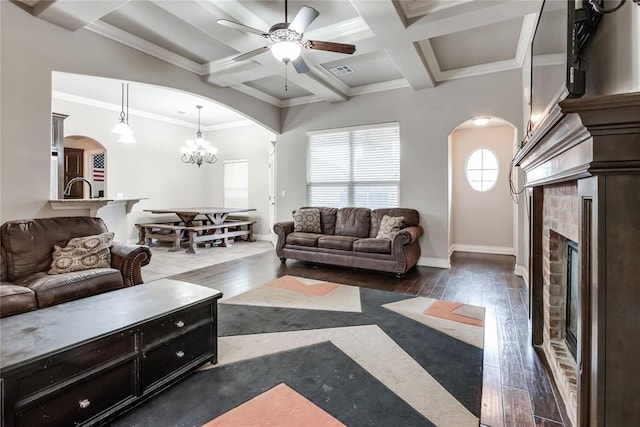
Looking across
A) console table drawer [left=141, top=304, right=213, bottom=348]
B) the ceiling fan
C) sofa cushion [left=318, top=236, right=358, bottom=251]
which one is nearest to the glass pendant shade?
the ceiling fan

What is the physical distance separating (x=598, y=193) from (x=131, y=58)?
4.72 m

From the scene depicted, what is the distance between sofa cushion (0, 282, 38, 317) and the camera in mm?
2326

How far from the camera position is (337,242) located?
4.83m

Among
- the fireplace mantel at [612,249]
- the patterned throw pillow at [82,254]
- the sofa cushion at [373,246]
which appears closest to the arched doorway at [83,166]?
the patterned throw pillow at [82,254]

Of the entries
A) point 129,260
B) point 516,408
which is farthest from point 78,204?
point 516,408

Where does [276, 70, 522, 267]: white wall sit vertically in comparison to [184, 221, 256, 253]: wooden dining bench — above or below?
above

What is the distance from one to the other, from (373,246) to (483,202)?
316 cm

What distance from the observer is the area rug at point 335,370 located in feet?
5.37

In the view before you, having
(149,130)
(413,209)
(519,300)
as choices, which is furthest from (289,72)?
(149,130)

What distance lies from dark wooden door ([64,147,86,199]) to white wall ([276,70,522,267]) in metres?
6.79

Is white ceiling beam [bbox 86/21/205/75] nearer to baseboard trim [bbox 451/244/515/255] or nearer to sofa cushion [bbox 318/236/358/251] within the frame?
sofa cushion [bbox 318/236/358/251]

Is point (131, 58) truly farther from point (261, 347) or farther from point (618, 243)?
point (618, 243)

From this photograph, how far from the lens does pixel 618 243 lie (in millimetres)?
954

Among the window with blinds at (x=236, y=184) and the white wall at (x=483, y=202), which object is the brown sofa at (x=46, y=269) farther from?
the white wall at (x=483, y=202)
